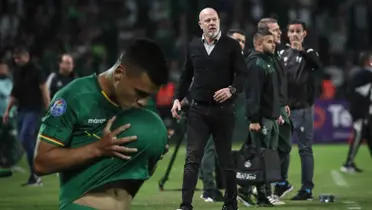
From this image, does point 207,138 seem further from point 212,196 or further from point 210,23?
point 212,196

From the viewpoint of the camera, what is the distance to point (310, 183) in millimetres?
12156

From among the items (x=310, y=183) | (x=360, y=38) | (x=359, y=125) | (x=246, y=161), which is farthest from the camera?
(x=360, y=38)

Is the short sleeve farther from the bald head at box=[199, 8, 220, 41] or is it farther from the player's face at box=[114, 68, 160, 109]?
the bald head at box=[199, 8, 220, 41]

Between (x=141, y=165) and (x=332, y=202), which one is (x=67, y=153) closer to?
(x=141, y=165)

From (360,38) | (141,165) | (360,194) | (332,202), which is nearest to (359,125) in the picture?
(360,194)

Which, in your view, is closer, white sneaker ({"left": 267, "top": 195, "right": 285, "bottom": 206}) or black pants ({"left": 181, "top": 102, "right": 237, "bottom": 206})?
black pants ({"left": 181, "top": 102, "right": 237, "bottom": 206})

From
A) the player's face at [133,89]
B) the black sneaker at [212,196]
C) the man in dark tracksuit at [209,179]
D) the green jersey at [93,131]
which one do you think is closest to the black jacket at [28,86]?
the man in dark tracksuit at [209,179]

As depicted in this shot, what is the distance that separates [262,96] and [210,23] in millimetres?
1376

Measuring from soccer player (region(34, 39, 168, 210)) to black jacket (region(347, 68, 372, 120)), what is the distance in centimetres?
1226

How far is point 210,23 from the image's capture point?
10219 millimetres

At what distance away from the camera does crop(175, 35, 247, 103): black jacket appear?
10219 mm

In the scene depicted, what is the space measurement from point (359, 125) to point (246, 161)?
6.65m

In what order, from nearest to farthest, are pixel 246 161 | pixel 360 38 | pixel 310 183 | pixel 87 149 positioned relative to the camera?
pixel 87 149 → pixel 246 161 → pixel 310 183 → pixel 360 38

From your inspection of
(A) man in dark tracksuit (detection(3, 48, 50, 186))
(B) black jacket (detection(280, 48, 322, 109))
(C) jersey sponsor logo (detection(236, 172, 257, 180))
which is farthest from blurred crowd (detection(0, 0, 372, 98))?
(C) jersey sponsor logo (detection(236, 172, 257, 180))
